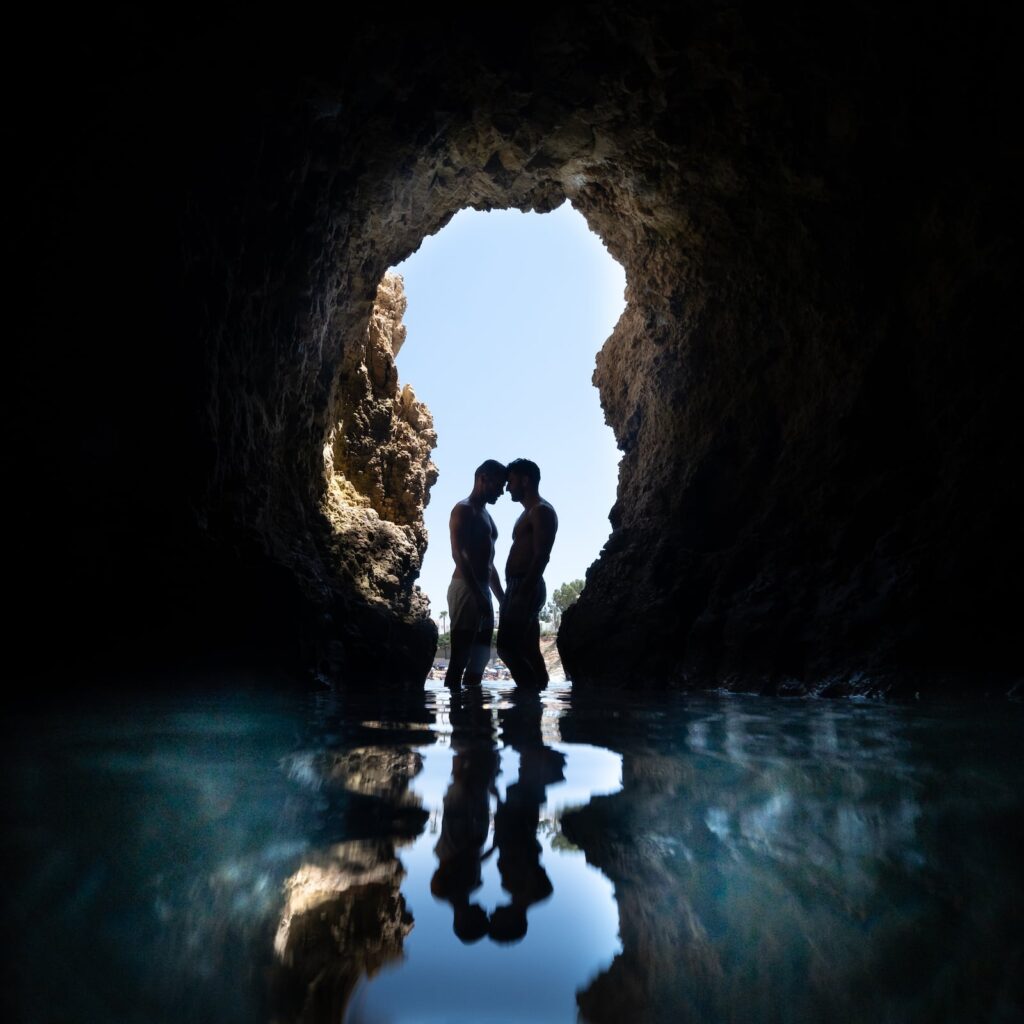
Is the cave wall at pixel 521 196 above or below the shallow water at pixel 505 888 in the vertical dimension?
above

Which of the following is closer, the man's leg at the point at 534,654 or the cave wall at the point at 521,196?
Answer: the cave wall at the point at 521,196

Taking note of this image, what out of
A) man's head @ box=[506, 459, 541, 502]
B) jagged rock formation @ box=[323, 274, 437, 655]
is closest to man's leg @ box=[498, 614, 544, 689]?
jagged rock formation @ box=[323, 274, 437, 655]

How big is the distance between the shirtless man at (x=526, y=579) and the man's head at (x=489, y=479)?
16 cm

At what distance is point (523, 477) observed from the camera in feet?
24.5

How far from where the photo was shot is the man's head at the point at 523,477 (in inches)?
293

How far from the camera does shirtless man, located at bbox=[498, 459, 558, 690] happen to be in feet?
22.3

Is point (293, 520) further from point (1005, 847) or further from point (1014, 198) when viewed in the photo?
point (1014, 198)

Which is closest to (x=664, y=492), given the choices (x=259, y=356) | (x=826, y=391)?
(x=826, y=391)

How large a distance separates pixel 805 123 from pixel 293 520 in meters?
5.37

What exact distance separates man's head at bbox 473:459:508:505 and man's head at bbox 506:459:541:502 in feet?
0.51

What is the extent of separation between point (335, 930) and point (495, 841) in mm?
394

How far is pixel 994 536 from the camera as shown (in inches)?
166

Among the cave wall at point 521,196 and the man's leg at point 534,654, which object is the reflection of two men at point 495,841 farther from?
the man's leg at point 534,654

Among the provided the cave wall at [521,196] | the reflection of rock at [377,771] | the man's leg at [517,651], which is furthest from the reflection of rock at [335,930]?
the man's leg at [517,651]
